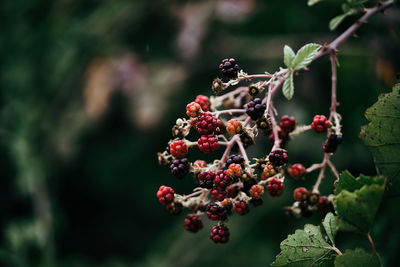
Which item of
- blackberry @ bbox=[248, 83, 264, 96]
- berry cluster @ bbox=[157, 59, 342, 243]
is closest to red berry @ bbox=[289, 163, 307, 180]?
berry cluster @ bbox=[157, 59, 342, 243]

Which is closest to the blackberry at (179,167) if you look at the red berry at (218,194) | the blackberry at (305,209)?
the red berry at (218,194)

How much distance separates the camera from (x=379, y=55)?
2076 mm

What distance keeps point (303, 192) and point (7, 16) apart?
119 inches

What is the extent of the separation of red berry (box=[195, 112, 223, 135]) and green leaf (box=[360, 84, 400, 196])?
35cm

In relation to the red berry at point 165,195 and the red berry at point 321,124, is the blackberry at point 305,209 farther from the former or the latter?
the red berry at point 165,195

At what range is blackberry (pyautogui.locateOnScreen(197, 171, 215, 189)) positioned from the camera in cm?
94

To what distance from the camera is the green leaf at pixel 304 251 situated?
2.94ft

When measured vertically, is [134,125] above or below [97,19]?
below

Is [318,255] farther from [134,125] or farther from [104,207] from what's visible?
[104,207]

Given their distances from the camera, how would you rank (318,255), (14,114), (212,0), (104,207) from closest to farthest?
(318,255)
(14,114)
(212,0)
(104,207)

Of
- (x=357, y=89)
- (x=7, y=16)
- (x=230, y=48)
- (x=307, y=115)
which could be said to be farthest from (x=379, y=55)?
(x=7, y=16)

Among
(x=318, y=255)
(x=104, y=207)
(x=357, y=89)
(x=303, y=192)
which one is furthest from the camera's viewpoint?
(x=104, y=207)

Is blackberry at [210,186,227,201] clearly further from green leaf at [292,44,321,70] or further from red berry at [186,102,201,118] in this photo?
green leaf at [292,44,321,70]

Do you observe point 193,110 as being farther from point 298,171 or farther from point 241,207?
point 298,171
